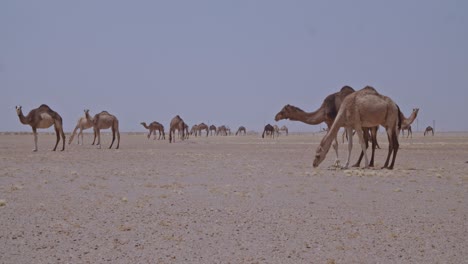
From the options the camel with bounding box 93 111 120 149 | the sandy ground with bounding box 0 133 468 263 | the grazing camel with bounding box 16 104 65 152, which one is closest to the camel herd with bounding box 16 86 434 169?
the sandy ground with bounding box 0 133 468 263

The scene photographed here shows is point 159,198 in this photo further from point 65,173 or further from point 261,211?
point 65,173

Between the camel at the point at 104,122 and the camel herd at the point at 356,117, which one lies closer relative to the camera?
the camel herd at the point at 356,117

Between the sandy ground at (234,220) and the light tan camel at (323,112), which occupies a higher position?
the light tan camel at (323,112)

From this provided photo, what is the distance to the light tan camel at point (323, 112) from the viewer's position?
20547 mm

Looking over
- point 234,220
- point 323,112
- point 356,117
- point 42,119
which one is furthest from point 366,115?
point 42,119

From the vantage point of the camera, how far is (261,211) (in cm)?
928

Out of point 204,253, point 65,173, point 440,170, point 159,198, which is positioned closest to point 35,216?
point 159,198

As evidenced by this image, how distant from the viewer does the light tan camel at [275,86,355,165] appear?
20.5 meters

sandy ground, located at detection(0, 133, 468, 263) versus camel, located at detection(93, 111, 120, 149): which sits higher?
camel, located at detection(93, 111, 120, 149)

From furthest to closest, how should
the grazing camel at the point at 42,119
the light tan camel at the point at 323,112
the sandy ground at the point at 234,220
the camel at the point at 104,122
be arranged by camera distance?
the camel at the point at 104,122 < the grazing camel at the point at 42,119 < the light tan camel at the point at 323,112 < the sandy ground at the point at 234,220

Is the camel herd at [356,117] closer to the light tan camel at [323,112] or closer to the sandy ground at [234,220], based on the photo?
the light tan camel at [323,112]

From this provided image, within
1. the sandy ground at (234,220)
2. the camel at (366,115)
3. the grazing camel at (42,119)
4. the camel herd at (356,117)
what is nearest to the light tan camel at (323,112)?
the camel herd at (356,117)

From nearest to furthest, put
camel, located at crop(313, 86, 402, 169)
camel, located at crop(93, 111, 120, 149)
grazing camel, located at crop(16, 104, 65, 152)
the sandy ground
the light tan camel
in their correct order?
the sandy ground
camel, located at crop(313, 86, 402, 169)
the light tan camel
grazing camel, located at crop(16, 104, 65, 152)
camel, located at crop(93, 111, 120, 149)

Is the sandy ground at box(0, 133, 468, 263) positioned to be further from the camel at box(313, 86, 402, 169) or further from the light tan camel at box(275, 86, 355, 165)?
the light tan camel at box(275, 86, 355, 165)
